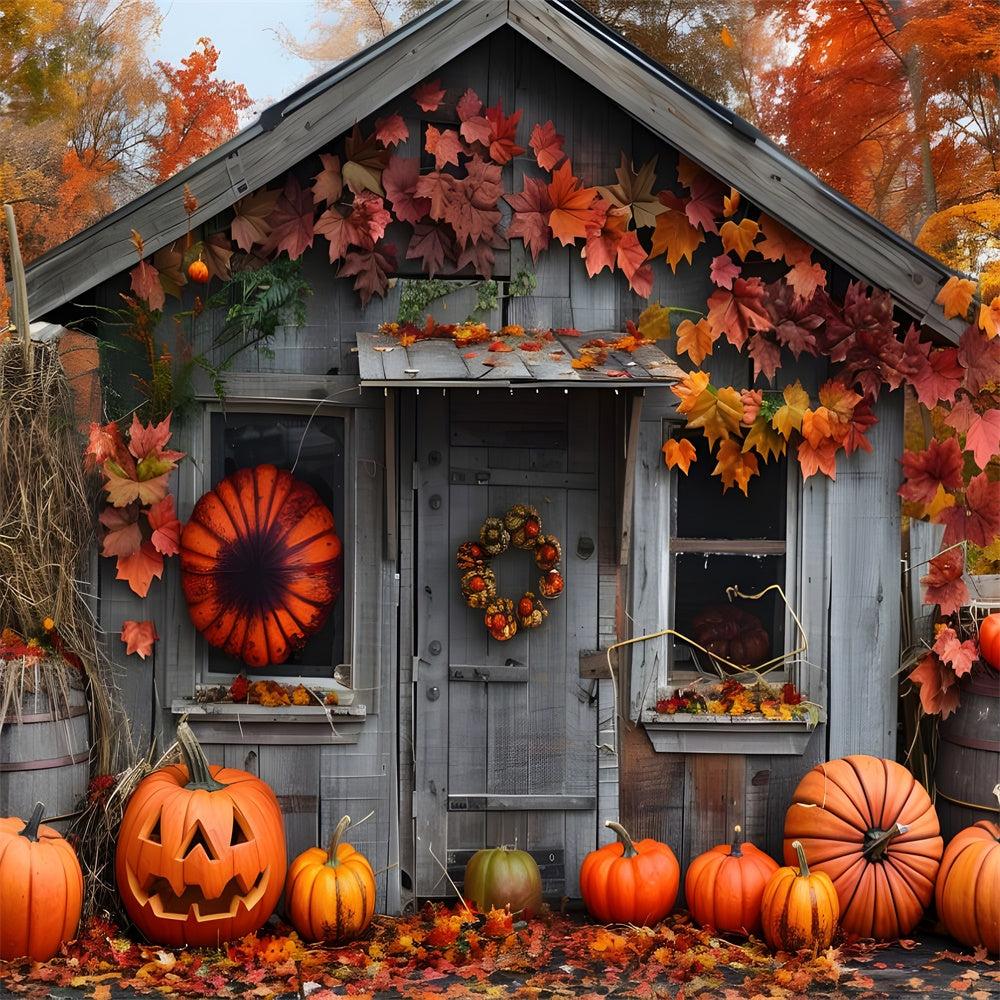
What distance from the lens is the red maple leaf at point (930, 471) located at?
5.18m

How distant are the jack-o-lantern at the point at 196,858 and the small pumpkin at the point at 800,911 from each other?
2.22 m

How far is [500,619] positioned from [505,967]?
1535mm

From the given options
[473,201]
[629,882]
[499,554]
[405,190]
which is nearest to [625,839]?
[629,882]

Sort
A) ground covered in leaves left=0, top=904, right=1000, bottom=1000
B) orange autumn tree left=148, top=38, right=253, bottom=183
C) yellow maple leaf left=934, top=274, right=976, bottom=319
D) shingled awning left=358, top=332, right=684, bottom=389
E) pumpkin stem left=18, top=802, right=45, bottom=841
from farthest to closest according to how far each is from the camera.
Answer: orange autumn tree left=148, top=38, right=253, bottom=183, yellow maple leaf left=934, top=274, right=976, bottom=319, shingled awning left=358, top=332, right=684, bottom=389, pumpkin stem left=18, top=802, right=45, bottom=841, ground covered in leaves left=0, top=904, right=1000, bottom=1000

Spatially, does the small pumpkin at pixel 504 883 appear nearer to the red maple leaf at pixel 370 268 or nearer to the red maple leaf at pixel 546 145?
the red maple leaf at pixel 370 268

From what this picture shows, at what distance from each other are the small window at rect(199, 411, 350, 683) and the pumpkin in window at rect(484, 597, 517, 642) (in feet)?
2.48

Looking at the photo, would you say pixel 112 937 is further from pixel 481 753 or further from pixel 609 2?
pixel 609 2

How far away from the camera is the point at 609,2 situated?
13.2m

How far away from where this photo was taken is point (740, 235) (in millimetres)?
5188

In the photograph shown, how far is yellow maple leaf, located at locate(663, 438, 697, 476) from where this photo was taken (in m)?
5.26

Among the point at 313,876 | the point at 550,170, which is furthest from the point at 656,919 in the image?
the point at 550,170

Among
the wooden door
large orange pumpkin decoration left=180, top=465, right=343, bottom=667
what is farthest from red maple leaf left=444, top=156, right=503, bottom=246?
large orange pumpkin decoration left=180, top=465, right=343, bottom=667

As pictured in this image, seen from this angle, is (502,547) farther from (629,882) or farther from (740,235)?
(740,235)

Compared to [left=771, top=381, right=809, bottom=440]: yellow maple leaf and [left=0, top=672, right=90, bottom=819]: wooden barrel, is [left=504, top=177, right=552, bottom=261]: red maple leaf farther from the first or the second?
[left=0, top=672, right=90, bottom=819]: wooden barrel
